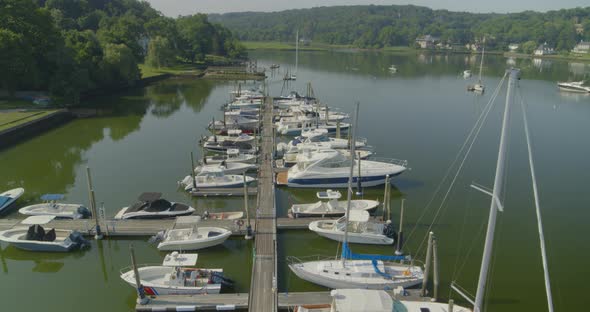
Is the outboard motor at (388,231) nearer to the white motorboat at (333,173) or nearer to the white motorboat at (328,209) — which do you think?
the white motorboat at (328,209)

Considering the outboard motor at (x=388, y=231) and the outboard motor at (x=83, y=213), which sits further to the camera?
the outboard motor at (x=83, y=213)

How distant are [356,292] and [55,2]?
140 meters

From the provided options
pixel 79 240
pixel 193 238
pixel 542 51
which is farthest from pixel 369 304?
pixel 542 51

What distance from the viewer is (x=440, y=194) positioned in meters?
33.6

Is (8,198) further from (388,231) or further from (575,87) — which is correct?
(575,87)

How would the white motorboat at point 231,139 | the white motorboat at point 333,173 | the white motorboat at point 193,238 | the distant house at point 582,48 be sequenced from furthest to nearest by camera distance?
1. the distant house at point 582,48
2. the white motorboat at point 231,139
3. the white motorboat at point 333,173
4. the white motorboat at point 193,238

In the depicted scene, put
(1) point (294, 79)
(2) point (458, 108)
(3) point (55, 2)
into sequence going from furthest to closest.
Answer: (3) point (55, 2), (1) point (294, 79), (2) point (458, 108)

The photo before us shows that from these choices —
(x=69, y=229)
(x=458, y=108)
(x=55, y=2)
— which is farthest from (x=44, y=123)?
(x=55, y=2)

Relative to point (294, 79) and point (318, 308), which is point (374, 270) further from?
point (294, 79)

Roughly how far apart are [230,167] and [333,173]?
9157 millimetres

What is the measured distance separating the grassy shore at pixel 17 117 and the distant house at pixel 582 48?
713 ft

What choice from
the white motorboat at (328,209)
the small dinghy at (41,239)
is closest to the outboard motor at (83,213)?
the small dinghy at (41,239)

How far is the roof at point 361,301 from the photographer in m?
15.9

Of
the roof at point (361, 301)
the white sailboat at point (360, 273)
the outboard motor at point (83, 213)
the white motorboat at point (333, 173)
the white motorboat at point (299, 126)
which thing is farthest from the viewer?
the white motorboat at point (299, 126)
